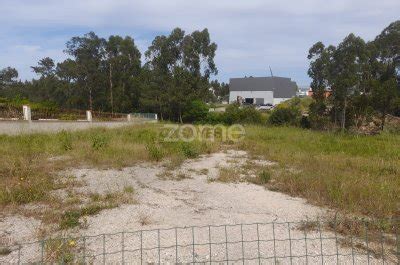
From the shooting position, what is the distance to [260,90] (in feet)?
213

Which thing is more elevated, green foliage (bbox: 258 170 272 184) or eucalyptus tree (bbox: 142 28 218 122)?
eucalyptus tree (bbox: 142 28 218 122)

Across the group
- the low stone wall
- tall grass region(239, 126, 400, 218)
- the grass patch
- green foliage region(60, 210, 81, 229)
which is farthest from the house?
green foliage region(60, 210, 81, 229)

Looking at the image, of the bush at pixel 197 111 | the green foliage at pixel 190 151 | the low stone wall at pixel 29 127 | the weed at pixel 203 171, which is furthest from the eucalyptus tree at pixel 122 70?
the weed at pixel 203 171

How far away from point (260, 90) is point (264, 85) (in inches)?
47.5

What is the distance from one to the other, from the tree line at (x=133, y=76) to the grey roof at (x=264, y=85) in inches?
1249

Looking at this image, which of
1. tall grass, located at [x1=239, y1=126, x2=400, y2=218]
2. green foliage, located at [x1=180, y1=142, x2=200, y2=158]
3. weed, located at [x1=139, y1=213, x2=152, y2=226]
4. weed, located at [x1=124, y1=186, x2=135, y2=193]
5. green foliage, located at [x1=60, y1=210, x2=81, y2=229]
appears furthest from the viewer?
green foliage, located at [x1=180, y1=142, x2=200, y2=158]

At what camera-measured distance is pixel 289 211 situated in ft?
16.1

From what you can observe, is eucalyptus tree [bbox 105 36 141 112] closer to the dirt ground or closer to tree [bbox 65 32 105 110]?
tree [bbox 65 32 105 110]

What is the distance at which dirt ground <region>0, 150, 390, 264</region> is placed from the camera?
349cm

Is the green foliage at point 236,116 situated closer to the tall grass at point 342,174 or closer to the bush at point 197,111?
the bush at point 197,111

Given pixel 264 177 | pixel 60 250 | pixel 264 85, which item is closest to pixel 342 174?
pixel 264 177

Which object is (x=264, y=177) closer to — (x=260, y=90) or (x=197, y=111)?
(x=197, y=111)

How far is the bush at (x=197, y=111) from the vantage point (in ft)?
98.1

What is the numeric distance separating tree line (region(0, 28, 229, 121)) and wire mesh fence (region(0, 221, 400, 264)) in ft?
87.9
